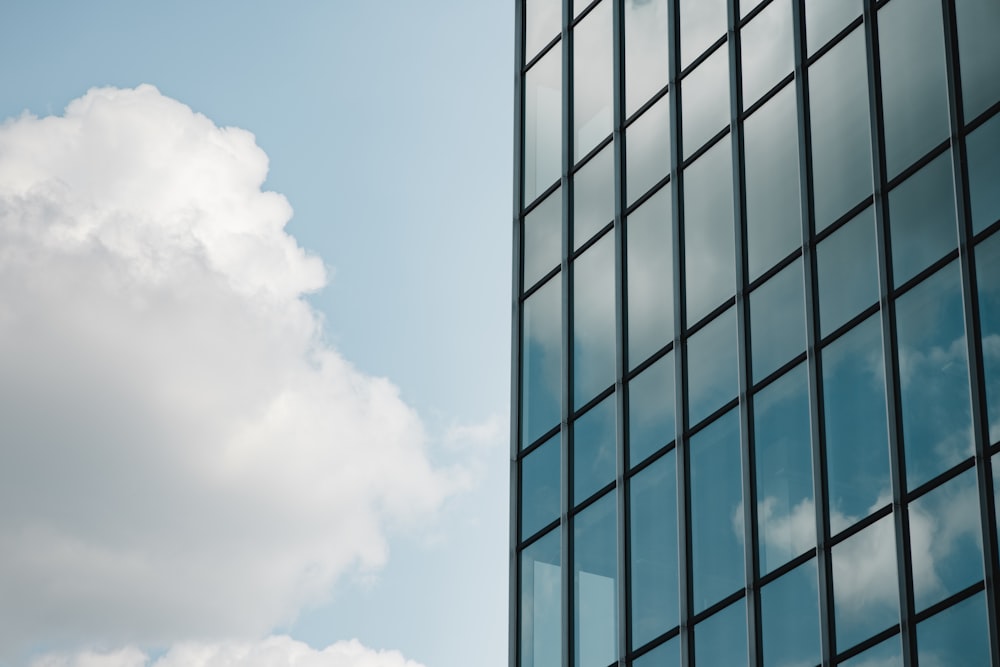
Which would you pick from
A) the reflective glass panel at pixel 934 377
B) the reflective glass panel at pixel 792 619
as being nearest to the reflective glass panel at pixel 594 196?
the reflective glass panel at pixel 934 377

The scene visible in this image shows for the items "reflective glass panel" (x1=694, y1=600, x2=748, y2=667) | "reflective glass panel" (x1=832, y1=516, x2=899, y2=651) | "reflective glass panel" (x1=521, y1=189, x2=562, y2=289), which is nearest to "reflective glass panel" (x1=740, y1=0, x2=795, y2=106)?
"reflective glass panel" (x1=521, y1=189, x2=562, y2=289)

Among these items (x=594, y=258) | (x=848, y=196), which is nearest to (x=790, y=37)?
(x=848, y=196)

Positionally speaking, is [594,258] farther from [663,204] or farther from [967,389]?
[967,389]

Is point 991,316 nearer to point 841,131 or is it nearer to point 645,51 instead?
point 841,131

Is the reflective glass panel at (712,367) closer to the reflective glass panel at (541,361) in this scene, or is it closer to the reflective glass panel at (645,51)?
the reflective glass panel at (541,361)

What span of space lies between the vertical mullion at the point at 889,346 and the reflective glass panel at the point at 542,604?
8.45 meters

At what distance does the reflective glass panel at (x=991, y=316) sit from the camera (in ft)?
67.7

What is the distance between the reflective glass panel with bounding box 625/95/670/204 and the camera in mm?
28812

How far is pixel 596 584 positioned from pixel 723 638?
12.2 feet

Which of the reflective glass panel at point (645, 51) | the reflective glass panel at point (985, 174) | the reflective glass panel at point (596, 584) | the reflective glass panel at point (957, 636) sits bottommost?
the reflective glass panel at point (957, 636)

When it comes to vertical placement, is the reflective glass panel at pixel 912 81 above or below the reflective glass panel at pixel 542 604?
above

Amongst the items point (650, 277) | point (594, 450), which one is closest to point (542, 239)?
point (650, 277)

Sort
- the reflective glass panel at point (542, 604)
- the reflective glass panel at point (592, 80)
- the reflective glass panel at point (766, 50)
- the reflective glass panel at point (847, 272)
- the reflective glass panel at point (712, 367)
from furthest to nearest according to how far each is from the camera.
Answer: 1. the reflective glass panel at point (592, 80)
2. the reflective glass panel at point (542, 604)
3. the reflective glass panel at point (766, 50)
4. the reflective glass panel at point (712, 367)
5. the reflective glass panel at point (847, 272)

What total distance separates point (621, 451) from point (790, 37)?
747 centimetres
